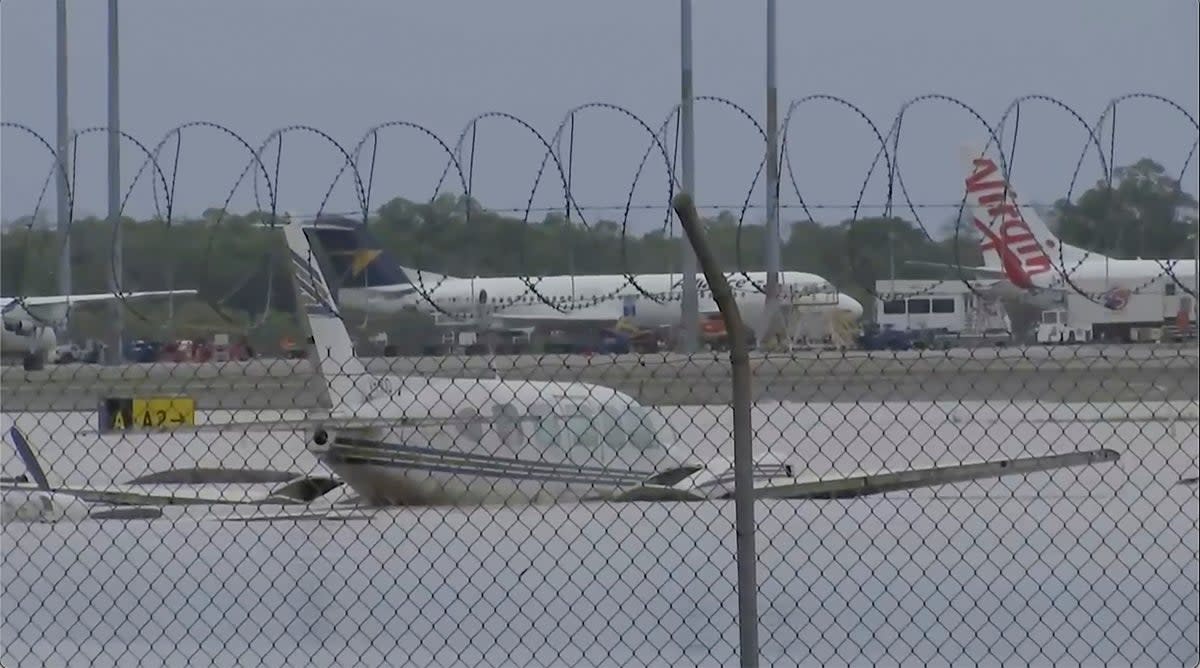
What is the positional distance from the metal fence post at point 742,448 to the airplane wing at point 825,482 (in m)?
6.23

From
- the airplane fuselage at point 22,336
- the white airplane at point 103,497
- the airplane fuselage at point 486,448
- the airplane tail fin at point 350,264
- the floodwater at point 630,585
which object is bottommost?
the floodwater at point 630,585

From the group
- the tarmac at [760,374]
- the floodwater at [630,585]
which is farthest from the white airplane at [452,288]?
the floodwater at [630,585]

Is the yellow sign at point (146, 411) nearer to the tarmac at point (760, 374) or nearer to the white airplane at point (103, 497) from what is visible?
the tarmac at point (760, 374)

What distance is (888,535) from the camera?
41.1ft

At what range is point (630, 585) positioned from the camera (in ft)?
33.4

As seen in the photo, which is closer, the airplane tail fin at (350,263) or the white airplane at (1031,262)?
the white airplane at (1031,262)

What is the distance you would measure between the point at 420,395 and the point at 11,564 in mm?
4987

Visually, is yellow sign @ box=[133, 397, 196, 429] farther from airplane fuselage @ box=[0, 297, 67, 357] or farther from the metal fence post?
airplane fuselage @ box=[0, 297, 67, 357]

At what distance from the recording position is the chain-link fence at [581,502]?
339 inches

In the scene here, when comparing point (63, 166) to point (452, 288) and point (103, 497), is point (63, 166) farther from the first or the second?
point (452, 288)

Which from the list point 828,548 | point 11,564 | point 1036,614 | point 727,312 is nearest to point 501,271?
point 828,548

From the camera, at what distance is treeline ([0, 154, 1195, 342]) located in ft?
36.1

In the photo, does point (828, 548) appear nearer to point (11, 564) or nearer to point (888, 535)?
point (888, 535)

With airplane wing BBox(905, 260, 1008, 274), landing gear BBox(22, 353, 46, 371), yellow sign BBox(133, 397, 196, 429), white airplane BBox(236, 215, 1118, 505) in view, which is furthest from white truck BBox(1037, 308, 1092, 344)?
landing gear BBox(22, 353, 46, 371)
